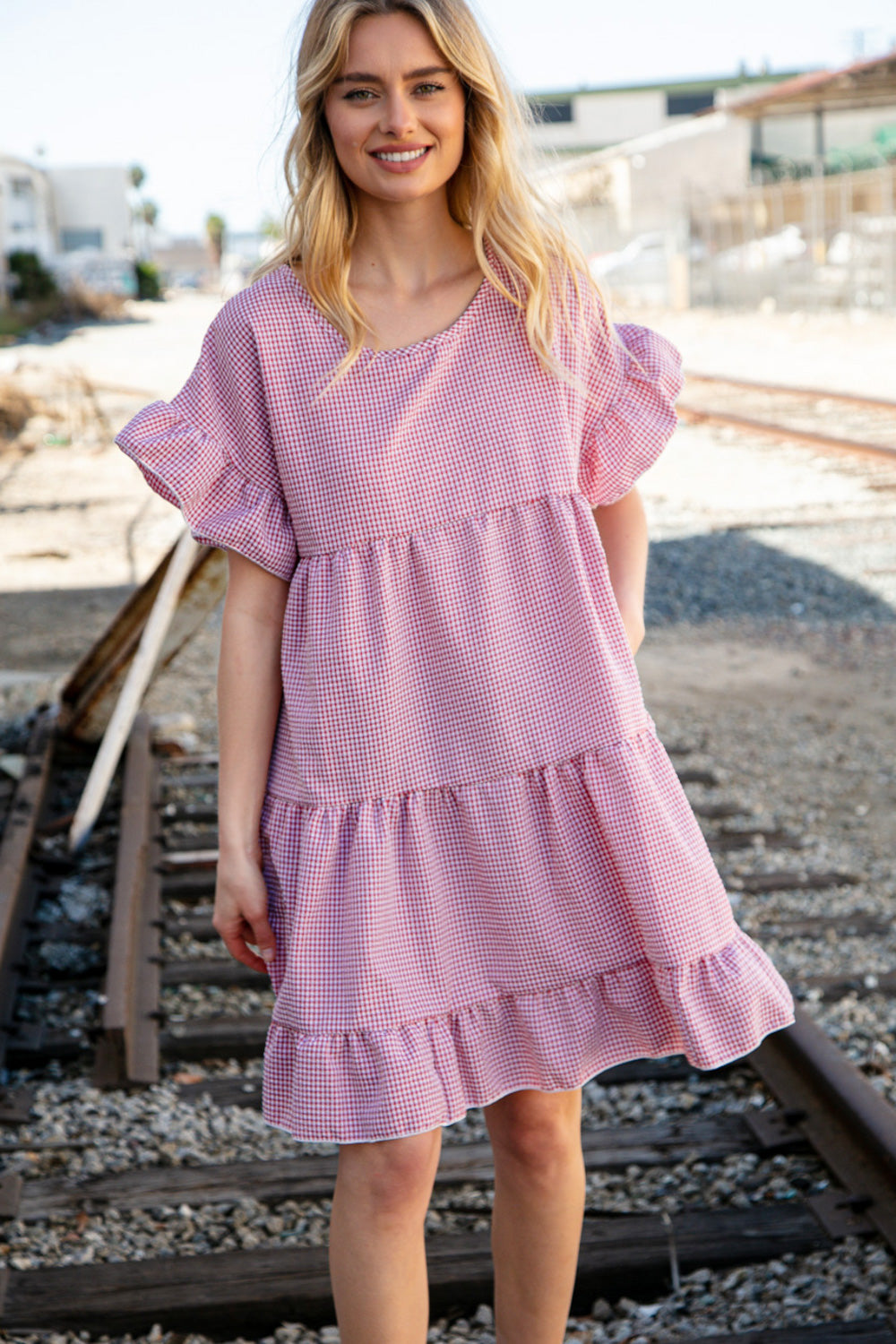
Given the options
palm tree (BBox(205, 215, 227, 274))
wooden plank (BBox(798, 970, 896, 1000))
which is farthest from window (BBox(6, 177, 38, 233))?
wooden plank (BBox(798, 970, 896, 1000))

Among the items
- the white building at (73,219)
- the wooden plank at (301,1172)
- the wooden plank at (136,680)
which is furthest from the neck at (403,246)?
the white building at (73,219)

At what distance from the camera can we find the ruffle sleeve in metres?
1.84

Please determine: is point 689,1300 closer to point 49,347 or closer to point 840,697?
point 840,697

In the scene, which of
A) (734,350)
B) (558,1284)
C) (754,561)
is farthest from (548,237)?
(734,350)

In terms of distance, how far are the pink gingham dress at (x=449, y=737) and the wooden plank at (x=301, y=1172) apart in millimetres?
1129

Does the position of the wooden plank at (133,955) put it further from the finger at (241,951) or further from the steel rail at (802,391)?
the steel rail at (802,391)

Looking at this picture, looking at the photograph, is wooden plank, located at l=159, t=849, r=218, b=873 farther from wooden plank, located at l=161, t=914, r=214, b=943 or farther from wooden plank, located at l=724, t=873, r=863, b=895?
wooden plank, located at l=724, t=873, r=863, b=895

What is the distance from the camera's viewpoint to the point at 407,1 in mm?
1748

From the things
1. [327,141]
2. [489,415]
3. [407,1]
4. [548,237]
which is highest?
[407,1]

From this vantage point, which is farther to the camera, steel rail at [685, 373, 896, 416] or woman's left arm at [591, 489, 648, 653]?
steel rail at [685, 373, 896, 416]

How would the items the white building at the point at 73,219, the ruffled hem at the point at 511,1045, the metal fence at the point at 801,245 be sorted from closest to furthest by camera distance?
the ruffled hem at the point at 511,1045, the metal fence at the point at 801,245, the white building at the point at 73,219

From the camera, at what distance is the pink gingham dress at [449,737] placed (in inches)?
70.0

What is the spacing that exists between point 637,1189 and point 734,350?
20.3m

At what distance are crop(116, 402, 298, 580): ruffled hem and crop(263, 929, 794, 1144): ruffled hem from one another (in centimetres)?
62
